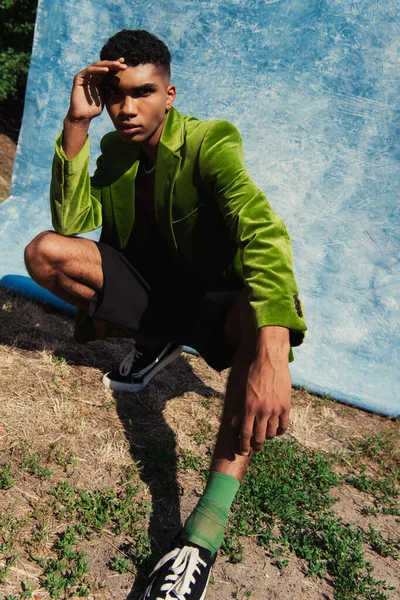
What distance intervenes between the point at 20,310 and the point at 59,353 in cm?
55

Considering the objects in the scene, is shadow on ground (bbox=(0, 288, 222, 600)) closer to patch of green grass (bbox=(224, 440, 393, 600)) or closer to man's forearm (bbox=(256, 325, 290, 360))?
patch of green grass (bbox=(224, 440, 393, 600))

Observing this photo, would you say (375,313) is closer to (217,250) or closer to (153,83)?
(217,250)

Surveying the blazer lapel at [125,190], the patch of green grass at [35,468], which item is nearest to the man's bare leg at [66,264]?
the blazer lapel at [125,190]

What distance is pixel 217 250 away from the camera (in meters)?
2.73

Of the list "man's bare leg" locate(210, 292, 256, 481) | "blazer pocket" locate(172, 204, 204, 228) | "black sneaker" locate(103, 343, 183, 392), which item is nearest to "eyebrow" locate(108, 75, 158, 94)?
"blazer pocket" locate(172, 204, 204, 228)

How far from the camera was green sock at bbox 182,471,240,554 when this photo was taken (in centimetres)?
198

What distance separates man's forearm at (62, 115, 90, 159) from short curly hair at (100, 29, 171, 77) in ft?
0.95

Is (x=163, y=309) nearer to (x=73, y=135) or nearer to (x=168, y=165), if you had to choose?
(x=168, y=165)

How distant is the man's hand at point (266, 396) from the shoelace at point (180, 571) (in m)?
0.35

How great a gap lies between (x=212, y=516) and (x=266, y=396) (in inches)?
17.0

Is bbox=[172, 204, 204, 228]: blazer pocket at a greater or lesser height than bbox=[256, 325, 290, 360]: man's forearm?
greater

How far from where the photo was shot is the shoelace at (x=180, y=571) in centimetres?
183

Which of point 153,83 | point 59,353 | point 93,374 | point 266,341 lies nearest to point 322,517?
point 266,341

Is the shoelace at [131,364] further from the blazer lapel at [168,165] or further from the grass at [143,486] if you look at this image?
the blazer lapel at [168,165]
